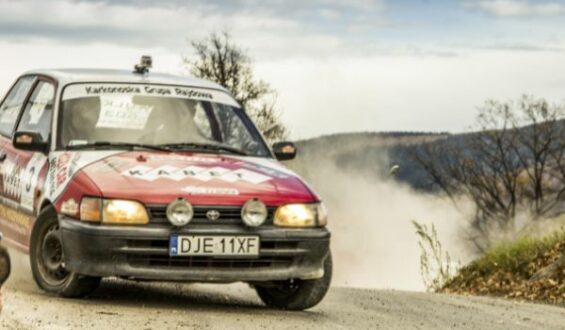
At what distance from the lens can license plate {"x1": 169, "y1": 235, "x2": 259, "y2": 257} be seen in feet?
29.3

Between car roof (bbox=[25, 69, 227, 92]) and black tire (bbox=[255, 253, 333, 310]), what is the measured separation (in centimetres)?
197

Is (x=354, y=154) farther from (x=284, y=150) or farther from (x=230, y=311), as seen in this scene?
(x=230, y=311)

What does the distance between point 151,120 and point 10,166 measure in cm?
138

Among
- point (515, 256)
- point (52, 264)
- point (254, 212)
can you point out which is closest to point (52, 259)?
point (52, 264)

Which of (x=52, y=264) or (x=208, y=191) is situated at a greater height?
(x=208, y=191)

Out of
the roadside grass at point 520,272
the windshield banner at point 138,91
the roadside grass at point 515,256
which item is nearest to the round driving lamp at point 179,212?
the windshield banner at point 138,91

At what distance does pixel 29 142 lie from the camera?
32.7ft

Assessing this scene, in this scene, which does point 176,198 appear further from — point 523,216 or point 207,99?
point 523,216

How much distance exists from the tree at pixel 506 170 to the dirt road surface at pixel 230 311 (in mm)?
63766

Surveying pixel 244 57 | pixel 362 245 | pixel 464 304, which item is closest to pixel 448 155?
pixel 244 57

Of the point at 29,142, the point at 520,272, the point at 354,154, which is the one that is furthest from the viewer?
the point at 354,154

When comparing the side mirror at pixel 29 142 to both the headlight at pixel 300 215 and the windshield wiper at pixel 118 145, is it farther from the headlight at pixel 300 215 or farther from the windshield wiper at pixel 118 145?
the headlight at pixel 300 215

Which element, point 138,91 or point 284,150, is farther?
point 284,150

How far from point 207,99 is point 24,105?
62.9 inches
